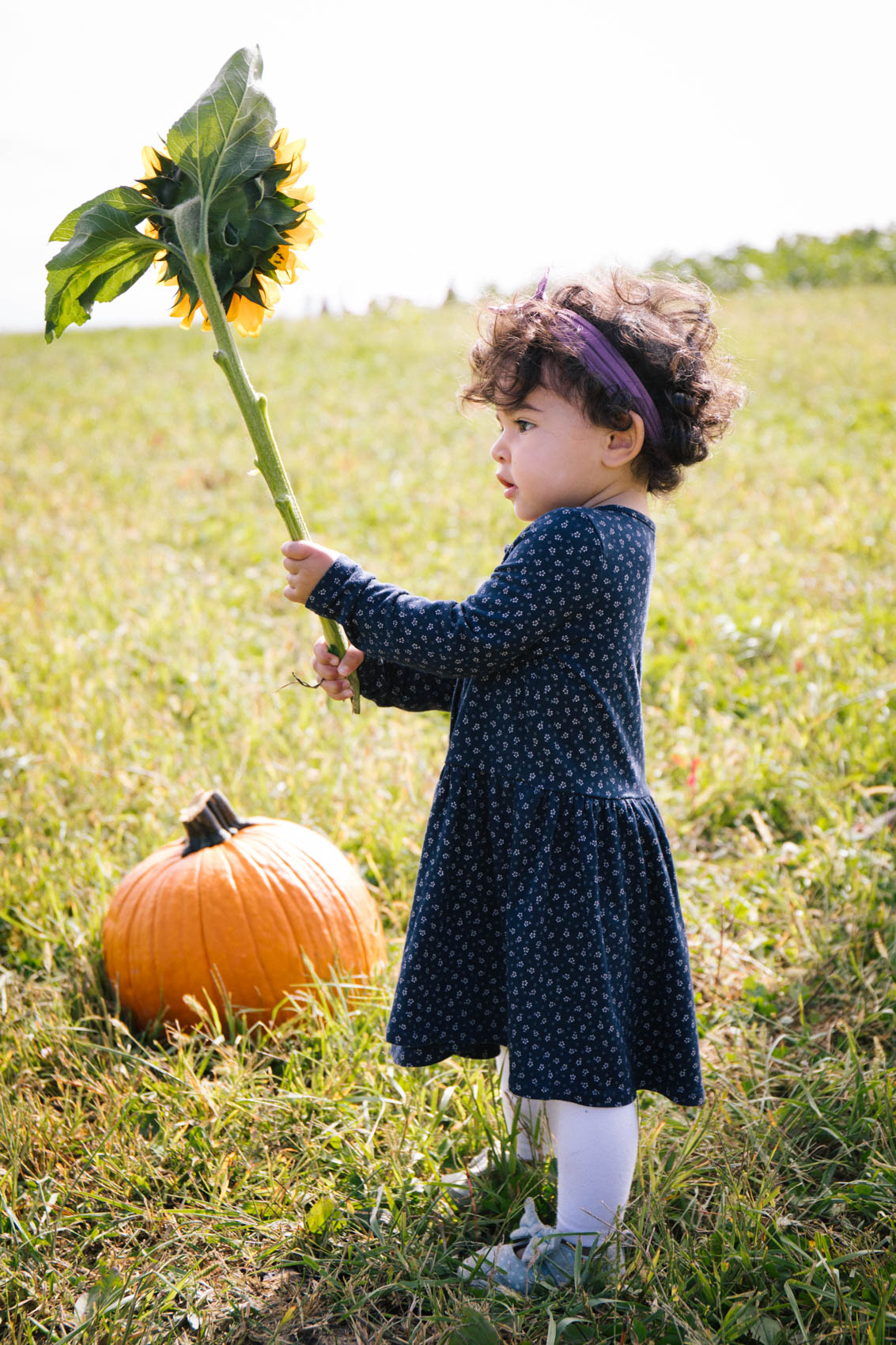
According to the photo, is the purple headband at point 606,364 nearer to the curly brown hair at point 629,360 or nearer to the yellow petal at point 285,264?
the curly brown hair at point 629,360

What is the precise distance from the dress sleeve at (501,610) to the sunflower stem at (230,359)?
0.24 m

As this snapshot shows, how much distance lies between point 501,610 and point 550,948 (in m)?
0.60

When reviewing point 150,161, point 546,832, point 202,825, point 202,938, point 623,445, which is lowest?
point 202,938

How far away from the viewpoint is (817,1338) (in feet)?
5.66

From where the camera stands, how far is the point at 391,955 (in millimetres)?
2861

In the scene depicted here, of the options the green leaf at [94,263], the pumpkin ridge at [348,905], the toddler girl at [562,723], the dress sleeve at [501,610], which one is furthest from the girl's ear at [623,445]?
the pumpkin ridge at [348,905]

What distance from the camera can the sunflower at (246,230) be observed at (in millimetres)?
1729

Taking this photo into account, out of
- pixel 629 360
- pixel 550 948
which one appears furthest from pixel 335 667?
pixel 629 360

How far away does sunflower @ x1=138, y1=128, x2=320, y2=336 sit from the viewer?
1.73m

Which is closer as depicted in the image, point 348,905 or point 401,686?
point 401,686

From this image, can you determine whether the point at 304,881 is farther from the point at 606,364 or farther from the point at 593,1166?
the point at 606,364

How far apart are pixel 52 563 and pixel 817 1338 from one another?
5464 millimetres

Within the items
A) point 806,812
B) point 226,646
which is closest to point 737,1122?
point 806,812

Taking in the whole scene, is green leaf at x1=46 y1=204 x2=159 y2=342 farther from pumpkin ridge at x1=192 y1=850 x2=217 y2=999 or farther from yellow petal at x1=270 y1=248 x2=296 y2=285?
pumpkin ridge at x1=192 y1=850 x2=217 y2=999
